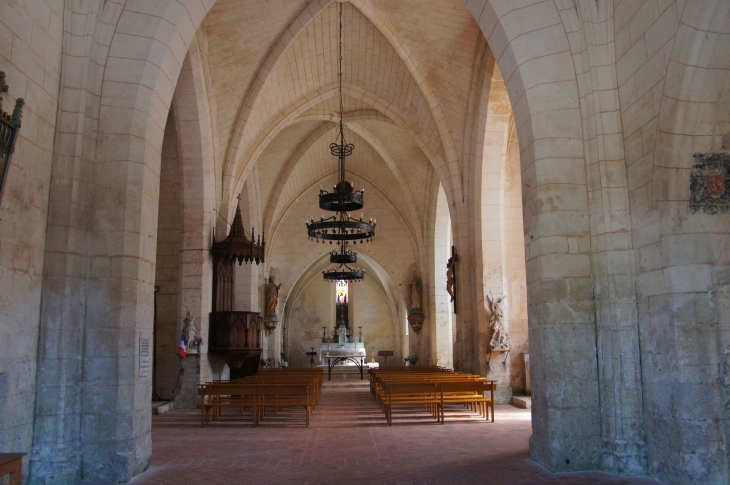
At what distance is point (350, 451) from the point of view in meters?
7.24

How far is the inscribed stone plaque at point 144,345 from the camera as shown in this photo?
20.1 feet

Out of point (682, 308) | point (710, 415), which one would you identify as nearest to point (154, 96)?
point (682, 308)

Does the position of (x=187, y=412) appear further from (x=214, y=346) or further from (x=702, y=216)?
(x=702, y=216)

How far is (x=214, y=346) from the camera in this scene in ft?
41.2

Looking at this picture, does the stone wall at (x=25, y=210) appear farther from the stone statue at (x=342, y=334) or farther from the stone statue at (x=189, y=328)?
the stone statue at (x=342, y=334)

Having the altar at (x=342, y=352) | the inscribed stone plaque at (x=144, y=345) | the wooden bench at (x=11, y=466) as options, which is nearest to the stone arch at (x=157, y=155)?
the inscribed stone plaque at (x=144, y=345)

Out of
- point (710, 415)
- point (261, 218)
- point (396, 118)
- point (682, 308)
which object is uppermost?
point (396, 118)

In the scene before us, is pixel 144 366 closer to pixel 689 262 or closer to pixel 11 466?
pixel 11 466

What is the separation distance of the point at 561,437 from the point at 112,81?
587 cm

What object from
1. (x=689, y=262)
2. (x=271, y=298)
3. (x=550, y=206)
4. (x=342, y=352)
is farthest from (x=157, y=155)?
(x=342, y=352)

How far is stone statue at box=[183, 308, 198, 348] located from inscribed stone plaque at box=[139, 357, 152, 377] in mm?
5563

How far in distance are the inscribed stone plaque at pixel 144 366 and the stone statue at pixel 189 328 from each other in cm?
556

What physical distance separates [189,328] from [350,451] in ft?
18.8

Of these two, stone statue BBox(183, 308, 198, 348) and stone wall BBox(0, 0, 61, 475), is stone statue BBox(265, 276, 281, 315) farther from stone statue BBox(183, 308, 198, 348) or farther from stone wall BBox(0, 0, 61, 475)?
stone wall BBox(0, 0, 61, 475)
